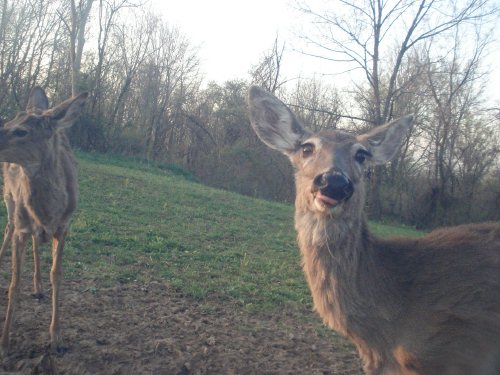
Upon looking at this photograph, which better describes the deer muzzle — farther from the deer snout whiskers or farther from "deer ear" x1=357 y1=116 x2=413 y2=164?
"deer ear" x1=357 y1=116 x2=413 y2=164

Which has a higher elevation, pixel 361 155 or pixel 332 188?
pixel 361 155

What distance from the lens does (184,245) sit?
9.93 m

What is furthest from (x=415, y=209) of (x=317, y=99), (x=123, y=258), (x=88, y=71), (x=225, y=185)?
(x=123, y=258)

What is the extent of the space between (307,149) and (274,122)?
25.5 inches

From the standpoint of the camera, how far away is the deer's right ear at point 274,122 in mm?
4875

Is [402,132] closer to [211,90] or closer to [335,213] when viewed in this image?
[335,213]

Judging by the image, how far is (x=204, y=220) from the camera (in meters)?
13.1

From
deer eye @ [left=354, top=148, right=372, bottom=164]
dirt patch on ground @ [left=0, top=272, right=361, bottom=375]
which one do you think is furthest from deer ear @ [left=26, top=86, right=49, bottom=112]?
deer eye @ [left=354, top=148, right=372, bottom=164]

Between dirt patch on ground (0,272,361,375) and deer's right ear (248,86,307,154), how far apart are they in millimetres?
2210

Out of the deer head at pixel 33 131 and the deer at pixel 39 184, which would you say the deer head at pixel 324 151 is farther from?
the deer at pixel 39 184

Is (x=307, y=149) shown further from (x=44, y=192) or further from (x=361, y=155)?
(x=44, y=192)

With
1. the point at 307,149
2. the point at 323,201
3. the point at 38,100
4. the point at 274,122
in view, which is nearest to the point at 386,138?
the point at 307,149

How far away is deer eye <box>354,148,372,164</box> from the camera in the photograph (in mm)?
4348

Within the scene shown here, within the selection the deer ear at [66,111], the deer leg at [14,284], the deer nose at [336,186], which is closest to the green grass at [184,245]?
the deer leg at [14,284]
